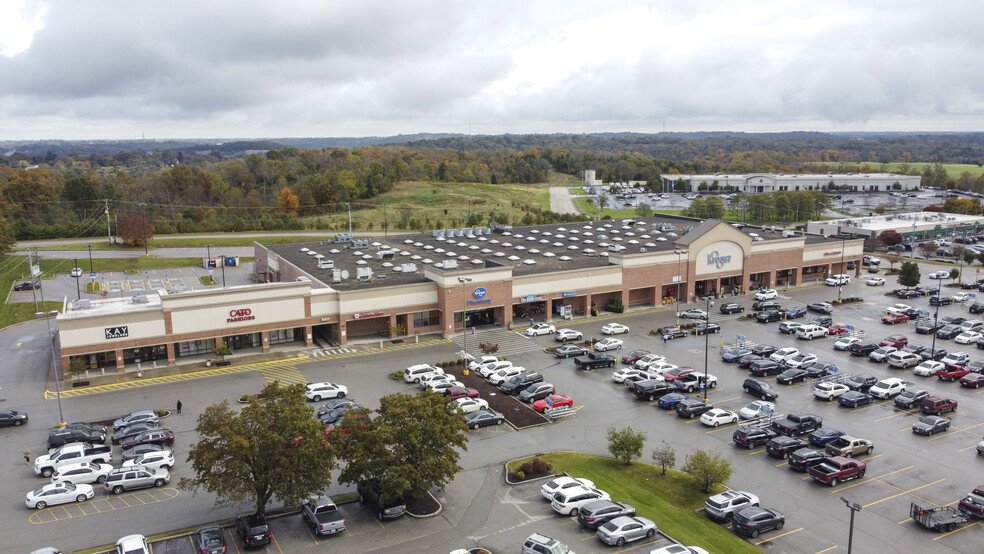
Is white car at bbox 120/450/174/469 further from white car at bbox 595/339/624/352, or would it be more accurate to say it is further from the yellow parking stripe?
white car at bbox 595/339/624/352

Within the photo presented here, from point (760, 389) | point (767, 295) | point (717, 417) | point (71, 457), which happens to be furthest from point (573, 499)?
point (767, 295)

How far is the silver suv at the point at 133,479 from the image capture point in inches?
1125

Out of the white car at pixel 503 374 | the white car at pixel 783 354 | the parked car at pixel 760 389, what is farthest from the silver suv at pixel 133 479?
the white car at pixel 783 354

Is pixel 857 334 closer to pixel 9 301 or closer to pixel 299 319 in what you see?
pixel 299 319

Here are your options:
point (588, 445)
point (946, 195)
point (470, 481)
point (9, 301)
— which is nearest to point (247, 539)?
point (470, 481)

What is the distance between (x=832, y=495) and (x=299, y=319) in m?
A: 35.4

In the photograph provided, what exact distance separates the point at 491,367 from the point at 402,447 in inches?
701

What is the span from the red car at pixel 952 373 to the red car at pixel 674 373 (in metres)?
15.9

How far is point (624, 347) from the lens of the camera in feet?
162

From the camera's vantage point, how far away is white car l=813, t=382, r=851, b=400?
3925 cm

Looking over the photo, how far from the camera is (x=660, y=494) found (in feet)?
93.1

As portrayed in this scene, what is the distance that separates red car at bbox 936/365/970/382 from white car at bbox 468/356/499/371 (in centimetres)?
2825

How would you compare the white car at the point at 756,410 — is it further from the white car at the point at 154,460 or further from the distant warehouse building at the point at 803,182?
the distant warehouse building at the point at 803,182

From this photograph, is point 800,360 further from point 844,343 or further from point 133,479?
point 133,479
